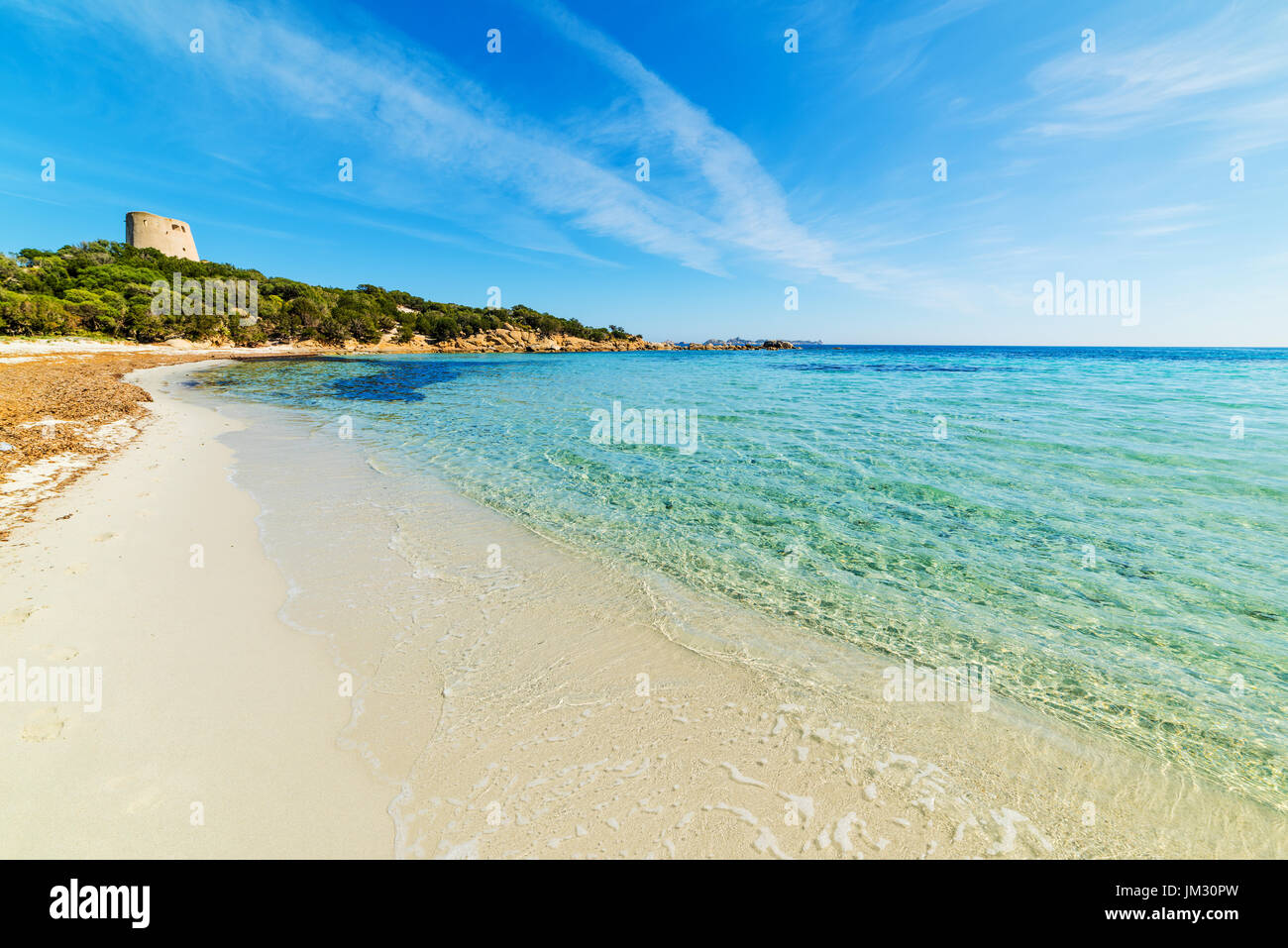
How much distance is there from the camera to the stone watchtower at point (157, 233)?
78625 millimetres

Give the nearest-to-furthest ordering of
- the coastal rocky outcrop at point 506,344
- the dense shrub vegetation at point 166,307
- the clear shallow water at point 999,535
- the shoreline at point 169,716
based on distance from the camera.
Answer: the shoreline at point 169,716 < the clear shallow water at point 999,535 < the dense shrub vegetation at point 166,307 < the coastal rocky outcrop at point 506,344

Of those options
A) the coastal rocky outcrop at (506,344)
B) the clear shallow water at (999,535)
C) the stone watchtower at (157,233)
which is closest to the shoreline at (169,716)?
the clear shallow water at (999,535)

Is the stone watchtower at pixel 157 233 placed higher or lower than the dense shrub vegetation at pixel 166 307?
higher

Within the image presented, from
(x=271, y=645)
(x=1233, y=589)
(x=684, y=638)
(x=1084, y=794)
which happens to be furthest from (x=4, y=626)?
(x=1233, y=589)

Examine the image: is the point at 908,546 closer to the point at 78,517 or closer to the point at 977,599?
the point at 977,599

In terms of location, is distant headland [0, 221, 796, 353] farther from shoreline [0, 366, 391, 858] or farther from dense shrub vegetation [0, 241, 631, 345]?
shoreline [0, 366, 391, 858]

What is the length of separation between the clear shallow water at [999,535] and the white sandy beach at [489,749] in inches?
36.3

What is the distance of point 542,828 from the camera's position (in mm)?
2814

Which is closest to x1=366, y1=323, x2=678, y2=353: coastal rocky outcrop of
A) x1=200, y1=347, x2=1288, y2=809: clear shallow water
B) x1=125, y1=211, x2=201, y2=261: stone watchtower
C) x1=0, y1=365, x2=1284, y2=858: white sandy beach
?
x1=125, y1=211, x2=201, y2=261: stone watchtower

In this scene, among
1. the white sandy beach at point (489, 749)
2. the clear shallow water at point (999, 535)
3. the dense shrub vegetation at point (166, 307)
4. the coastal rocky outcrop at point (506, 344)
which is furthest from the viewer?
the coastal rocky outcrop at point (506, 344)

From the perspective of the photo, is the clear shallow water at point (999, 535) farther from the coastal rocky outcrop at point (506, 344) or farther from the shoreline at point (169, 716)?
the coastal rocky outcrop at point (506, 344)

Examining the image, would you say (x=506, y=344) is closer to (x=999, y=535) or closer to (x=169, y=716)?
(x=999, y=535)

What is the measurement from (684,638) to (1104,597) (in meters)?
5.29

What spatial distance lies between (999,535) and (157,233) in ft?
405
